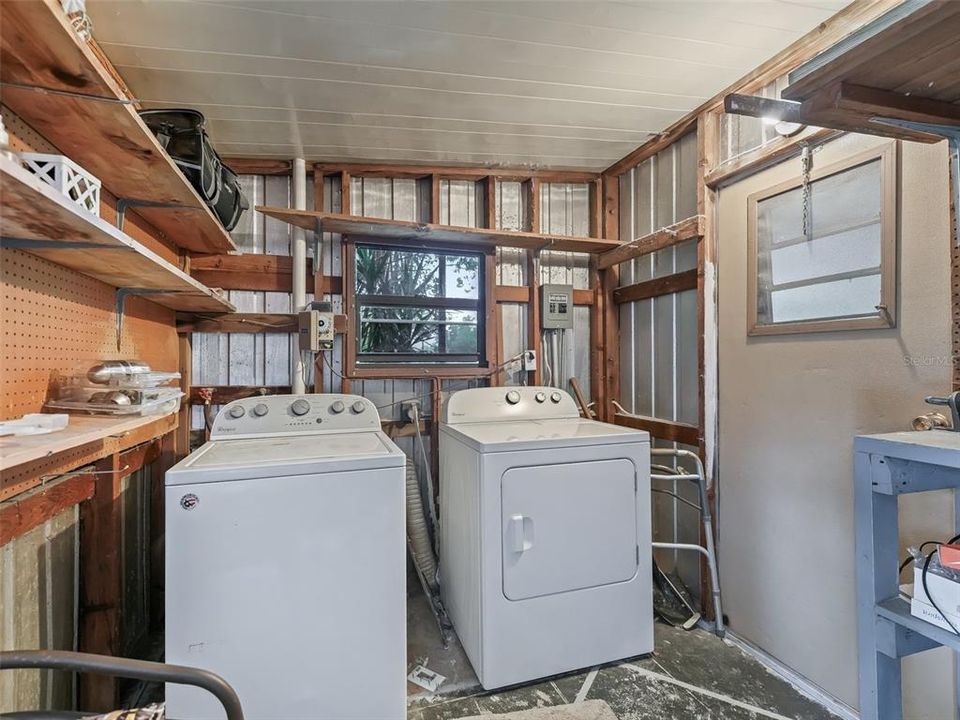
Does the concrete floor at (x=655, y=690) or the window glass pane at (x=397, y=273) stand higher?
the window glass pane at (x=397, y=273)

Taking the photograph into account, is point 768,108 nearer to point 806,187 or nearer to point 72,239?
point 806,187

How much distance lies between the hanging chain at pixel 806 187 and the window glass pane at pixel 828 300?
8.8 inches

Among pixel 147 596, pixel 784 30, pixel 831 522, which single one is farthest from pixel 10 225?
pixel 831 522

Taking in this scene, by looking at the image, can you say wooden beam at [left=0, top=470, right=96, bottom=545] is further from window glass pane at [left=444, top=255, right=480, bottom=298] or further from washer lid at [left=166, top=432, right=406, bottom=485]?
window glass pane at [left=444, top=255, right=480, bottom=298]

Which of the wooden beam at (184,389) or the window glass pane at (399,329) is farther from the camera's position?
the window glass pane at (399,329)

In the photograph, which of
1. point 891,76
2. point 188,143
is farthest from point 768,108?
point 188,143

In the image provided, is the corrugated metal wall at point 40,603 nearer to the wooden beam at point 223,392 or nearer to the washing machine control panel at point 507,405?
the wooden beam at point 223,392

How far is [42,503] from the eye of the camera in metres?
1.34

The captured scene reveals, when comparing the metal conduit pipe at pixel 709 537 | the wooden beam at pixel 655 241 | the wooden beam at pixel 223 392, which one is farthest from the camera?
the wooden beam at pixel 223 392

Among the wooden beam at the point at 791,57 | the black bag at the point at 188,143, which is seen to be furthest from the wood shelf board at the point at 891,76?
the black bag at the point at 188,143

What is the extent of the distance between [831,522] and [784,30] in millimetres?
1870

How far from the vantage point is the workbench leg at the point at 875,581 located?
3.94ft

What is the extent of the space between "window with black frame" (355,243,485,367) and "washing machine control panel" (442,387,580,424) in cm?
42

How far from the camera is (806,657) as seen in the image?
1815 millimetres
